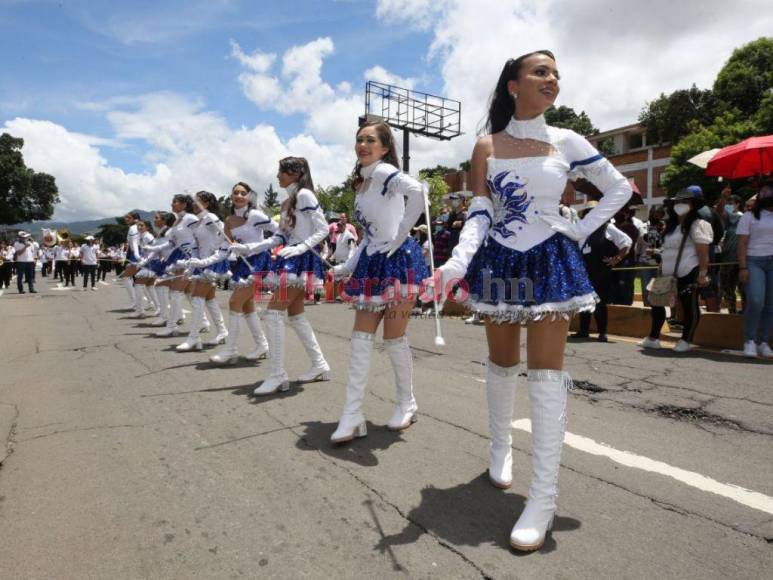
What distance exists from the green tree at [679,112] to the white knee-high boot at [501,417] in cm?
3857

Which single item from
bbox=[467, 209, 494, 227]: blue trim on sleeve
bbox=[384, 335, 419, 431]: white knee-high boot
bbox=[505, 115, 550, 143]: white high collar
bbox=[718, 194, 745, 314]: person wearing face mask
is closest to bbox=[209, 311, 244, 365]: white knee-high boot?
bbox=[384, 335, 419, 431]: white knee-high boot

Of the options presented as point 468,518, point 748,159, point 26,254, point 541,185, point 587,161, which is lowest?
point 468,518

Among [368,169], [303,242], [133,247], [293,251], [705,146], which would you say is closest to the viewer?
[368,169]

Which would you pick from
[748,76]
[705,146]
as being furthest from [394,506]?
[748,76]

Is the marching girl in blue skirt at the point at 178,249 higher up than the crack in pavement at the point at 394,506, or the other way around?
the marching girl in blue skirt at the point at 178,249

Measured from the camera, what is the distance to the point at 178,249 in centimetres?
860

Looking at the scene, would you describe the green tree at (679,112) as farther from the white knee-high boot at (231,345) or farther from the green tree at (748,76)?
the white knee-high boot at (231,345)

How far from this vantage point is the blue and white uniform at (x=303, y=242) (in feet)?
15.6

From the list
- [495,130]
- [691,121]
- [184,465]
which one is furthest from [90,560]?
[691,121]

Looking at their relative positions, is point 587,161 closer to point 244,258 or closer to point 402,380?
point 402,380

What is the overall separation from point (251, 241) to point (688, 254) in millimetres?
5185

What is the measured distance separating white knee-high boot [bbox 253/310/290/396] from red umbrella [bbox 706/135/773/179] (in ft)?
24.9

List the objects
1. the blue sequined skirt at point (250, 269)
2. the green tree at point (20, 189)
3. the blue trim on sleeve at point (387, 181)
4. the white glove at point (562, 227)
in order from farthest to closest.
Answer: the green tree at point (20, 189) < the blue sequined skirt at point (250, 269) < the blue trim on sleeve at point (387, 181) < the white glove at point (562, 227)

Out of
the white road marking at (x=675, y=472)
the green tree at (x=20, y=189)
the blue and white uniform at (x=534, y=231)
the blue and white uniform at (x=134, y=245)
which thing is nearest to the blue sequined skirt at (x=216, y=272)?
the white road marking at (x=675, y=472)
